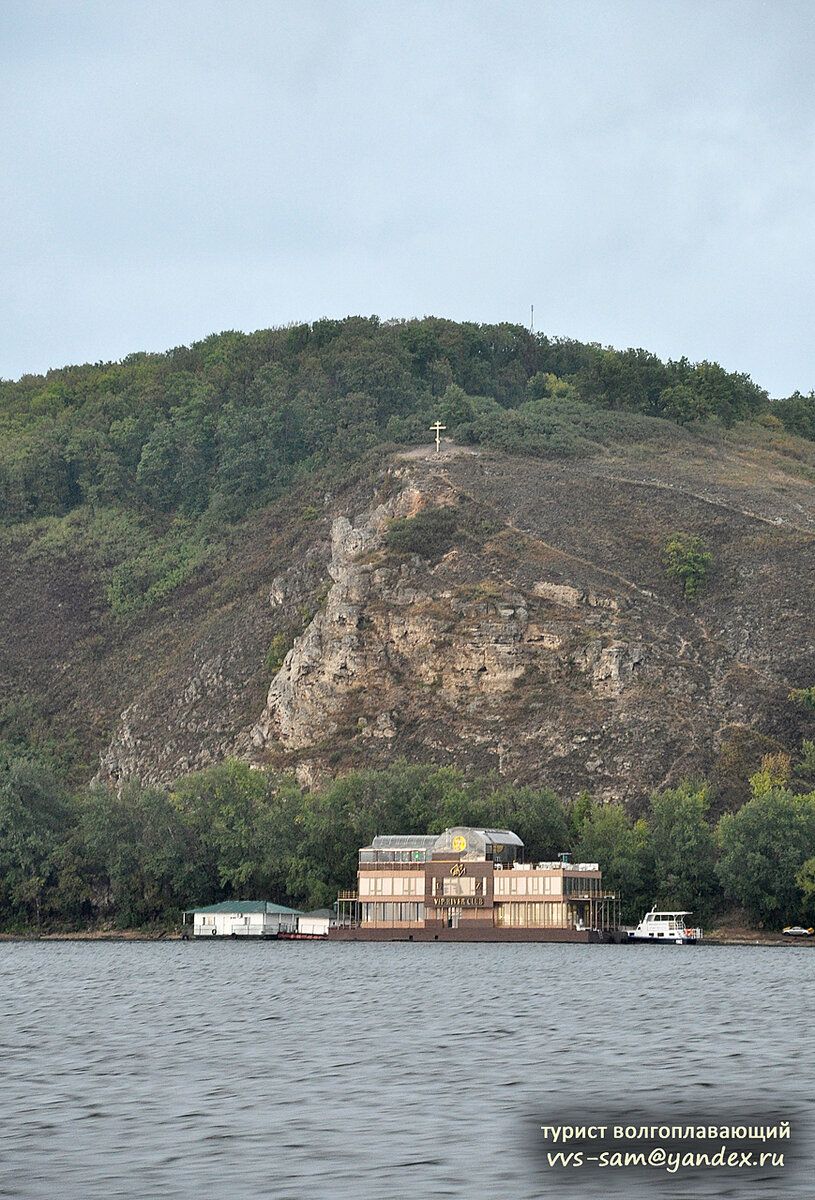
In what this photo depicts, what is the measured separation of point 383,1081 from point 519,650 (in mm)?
114694

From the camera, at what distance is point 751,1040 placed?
51.6m

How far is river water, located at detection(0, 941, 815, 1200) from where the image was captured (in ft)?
96.0

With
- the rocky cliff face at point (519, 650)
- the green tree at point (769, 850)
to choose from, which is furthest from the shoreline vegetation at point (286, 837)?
the rocky cliff face at point (519, 650)

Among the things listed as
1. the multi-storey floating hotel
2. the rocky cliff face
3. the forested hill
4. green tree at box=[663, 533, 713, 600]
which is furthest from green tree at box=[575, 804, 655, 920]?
green tree at box=[663, 533, 713, 600]

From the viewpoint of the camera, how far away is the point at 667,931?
12925cm

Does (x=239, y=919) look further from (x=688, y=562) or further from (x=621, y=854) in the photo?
(x=688, y=562)

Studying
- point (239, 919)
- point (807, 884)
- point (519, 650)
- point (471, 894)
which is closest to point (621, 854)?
point (471, 894)

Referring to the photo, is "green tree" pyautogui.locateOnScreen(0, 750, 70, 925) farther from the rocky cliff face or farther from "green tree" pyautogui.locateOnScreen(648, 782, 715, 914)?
"green tree" pyautogui.locateOnScreen(648, 782, 715, 914)

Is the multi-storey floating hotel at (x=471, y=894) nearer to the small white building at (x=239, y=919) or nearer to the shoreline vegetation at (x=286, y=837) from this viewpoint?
the shoreline vegetation at (x=286, y=837)

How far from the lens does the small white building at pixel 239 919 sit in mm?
140250

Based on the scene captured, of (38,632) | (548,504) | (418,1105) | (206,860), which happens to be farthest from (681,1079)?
(38,632)

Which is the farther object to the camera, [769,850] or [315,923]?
[315,923]

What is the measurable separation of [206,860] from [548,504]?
191ft

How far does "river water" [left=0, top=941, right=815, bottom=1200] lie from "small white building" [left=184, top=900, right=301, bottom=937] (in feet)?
177
